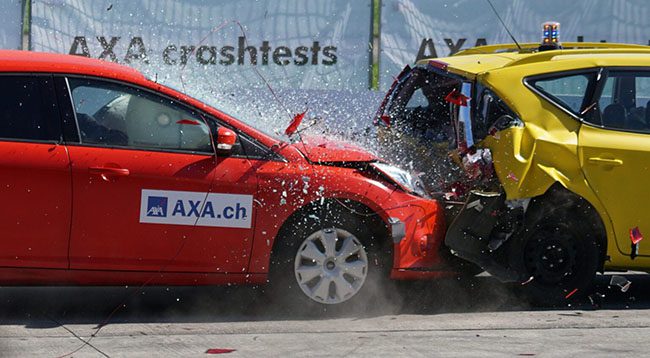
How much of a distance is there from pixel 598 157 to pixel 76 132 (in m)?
3.35

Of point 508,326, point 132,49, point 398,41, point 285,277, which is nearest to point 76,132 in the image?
point 285,277

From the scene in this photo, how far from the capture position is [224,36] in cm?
1338

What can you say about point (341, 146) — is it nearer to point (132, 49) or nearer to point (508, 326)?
point (508, 326)

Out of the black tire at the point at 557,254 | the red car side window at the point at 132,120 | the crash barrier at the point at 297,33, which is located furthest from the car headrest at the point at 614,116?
the crash barrier at the point at 297,33

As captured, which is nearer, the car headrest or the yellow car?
the yellow car

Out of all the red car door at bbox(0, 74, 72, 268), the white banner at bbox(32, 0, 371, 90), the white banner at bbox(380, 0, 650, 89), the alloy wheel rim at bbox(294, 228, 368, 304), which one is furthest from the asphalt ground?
the white banner at bbox(380, 0, 650, 89)

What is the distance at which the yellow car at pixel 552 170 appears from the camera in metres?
8.16

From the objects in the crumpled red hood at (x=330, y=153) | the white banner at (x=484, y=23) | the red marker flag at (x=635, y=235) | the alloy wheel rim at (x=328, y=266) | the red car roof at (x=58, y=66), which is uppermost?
the white banner at (x=484, y=23)

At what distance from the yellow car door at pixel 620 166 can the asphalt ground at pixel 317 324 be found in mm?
614

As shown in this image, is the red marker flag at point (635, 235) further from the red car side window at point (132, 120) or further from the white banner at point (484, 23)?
the white banner at point (484, 23)

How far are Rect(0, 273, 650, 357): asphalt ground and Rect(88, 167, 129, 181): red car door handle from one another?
0.93 m

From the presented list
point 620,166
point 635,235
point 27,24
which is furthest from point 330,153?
point 27,24

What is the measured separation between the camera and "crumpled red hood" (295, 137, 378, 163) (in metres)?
7.99

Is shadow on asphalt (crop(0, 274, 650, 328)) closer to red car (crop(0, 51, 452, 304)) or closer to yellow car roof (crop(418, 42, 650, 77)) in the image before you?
red car (crop(0, 51, 452, 304))
